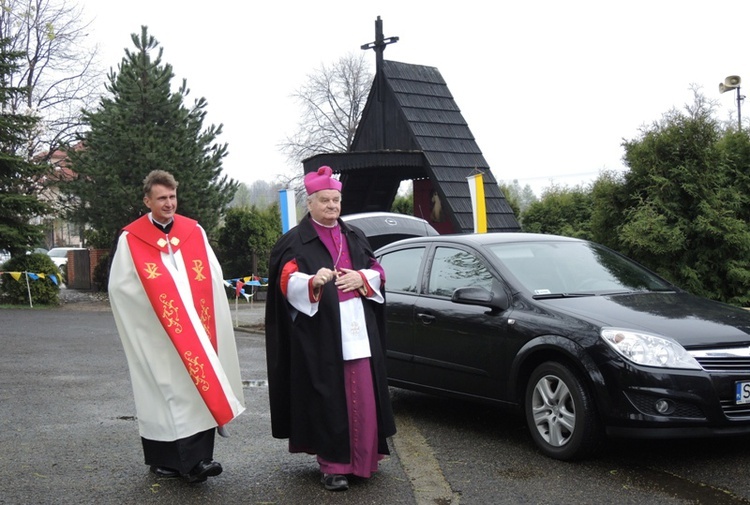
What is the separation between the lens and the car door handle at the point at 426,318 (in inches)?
280

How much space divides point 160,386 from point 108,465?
94cm

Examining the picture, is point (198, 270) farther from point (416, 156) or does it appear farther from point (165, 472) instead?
point (416, 156)

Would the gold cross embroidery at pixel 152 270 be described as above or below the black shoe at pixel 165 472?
above

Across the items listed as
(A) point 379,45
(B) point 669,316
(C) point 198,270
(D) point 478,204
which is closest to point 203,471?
(C) point 198,270

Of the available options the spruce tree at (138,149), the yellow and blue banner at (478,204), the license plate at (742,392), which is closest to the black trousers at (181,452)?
the license plate at (742,392)

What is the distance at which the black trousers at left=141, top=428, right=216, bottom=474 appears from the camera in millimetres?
5215

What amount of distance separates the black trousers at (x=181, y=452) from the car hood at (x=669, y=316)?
8.14 ft

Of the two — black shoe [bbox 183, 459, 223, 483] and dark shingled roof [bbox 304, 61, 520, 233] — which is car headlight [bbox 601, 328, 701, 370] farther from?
dark shingled roof [bbox 304, 61, 520, 233]

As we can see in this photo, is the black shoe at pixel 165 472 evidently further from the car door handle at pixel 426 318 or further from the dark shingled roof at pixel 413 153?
the dark shingled roof at pixel 413 153

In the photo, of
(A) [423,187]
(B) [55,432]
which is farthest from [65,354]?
(A) [423,187]

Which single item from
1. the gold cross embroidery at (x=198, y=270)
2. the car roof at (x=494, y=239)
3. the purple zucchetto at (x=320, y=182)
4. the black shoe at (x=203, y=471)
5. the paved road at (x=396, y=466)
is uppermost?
the purple zucchetto at (x=320, y=182)

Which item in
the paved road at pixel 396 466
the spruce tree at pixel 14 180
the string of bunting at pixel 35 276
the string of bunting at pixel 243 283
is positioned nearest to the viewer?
the paved road at pixel 396 466

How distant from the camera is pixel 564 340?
585cm

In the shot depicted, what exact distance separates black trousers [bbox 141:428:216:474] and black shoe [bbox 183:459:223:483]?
0.04 metres
